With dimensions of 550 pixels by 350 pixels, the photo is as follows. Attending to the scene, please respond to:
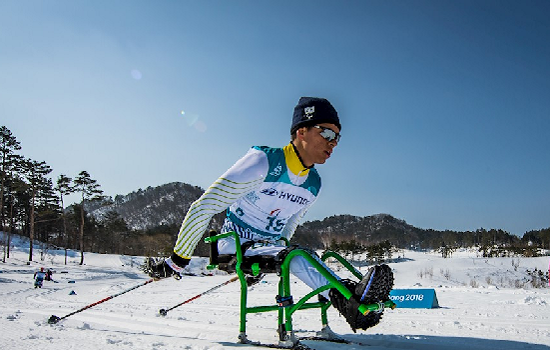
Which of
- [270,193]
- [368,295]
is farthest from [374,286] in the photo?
[270,193]

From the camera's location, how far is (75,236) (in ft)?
218

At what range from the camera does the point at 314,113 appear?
320 cm

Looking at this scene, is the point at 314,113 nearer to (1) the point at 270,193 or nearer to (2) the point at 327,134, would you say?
(2) the point at 327,134

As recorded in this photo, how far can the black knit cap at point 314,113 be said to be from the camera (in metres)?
3.19

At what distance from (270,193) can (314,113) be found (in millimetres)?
769

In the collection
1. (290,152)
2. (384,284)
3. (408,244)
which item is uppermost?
(290,152)

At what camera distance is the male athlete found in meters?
2.98

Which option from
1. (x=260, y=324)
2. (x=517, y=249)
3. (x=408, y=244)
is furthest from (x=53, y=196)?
(x=408, y=244)

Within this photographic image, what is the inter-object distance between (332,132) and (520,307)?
4839 mm

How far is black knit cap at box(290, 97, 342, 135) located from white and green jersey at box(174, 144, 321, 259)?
10.1 inches

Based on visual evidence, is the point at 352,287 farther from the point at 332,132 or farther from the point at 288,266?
the point at 332,132

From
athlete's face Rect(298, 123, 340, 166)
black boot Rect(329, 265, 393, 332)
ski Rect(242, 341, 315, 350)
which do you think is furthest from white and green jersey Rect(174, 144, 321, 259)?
black boot Rect(329, 265, 393, 332)

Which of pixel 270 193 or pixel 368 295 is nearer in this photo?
pixel 368 295

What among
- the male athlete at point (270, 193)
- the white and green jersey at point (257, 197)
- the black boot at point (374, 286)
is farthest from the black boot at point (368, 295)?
Result: the white and green jersey at point (257, 197)
